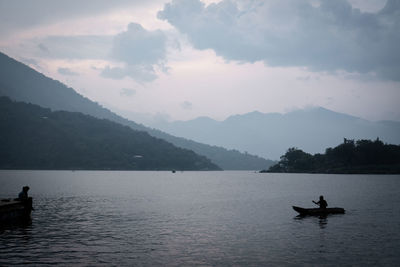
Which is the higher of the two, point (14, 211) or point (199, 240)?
point (14, 211)

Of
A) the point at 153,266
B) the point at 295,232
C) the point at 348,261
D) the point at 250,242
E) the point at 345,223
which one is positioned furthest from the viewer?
the point at 345,223

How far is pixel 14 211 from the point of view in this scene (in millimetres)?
48844

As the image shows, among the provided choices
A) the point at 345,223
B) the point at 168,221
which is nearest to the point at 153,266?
the point at 168,221

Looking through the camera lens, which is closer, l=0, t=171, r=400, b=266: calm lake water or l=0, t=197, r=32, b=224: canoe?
l=0, t=171, r=400, b=266: calm lake water

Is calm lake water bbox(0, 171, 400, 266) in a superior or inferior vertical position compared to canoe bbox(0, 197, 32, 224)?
inferior

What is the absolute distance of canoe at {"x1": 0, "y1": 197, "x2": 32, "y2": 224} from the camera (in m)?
47.0

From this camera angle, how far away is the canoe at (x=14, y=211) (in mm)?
46969

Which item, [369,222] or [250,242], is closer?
[250,242]

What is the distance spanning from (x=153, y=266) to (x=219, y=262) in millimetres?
5330

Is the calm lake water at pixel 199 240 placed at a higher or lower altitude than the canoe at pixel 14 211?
lower

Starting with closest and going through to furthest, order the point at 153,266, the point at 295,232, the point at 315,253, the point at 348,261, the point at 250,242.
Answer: the point at 153,266 → the point at 348,261 → the point at 315,253 → the point at 250,242 → the point at 295,232

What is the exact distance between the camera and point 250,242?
128ft

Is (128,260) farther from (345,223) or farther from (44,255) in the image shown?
(345,223)

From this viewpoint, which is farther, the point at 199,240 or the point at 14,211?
the point at 14,211
